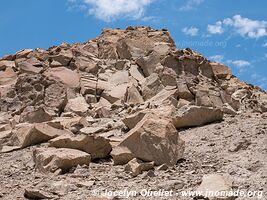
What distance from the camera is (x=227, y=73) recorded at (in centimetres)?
2236

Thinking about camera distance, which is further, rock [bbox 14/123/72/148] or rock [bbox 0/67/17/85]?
rock [bbox 0/67/17/85]

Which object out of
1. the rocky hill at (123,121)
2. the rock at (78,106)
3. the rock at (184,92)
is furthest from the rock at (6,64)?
the rock at (184,92)

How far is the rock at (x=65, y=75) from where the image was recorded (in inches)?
771

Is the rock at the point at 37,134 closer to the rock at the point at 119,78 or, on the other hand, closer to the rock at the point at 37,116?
the rock at the point at 37,116

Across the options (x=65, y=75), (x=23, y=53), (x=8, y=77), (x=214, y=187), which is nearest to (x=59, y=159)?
(x=214, y=187)

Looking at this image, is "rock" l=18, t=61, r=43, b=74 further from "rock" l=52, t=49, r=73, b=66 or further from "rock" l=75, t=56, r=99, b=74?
"rock" l=75, t=56, r=99, b=74

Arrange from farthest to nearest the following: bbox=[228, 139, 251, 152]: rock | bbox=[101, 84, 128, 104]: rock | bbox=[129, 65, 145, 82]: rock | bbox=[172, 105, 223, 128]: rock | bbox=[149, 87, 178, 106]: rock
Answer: bbox=[129, 65, 145, 82]: rock < bbox=[101, 84, 128, 104]: rock < bbox=[149, 87, 178, 106]: rock < bbox=[172, 105, 223, 128]: rock < bbox=[228, 139, 251, 152]: rock

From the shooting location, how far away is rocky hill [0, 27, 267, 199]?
9.79m

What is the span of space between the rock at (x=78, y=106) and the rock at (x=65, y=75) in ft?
2.85

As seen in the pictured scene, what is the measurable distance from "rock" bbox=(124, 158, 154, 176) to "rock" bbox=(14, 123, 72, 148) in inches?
156

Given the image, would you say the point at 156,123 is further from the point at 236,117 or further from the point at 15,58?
the point at 15,58

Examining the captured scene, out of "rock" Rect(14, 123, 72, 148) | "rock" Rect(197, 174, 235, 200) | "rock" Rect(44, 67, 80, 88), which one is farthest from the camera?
"rock" Rect(44, 67, 80, 88)

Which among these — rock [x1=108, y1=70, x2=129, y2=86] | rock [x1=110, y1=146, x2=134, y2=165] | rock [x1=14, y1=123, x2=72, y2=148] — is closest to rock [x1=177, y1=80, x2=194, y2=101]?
rock [x1=108, y1=70, x2=129, y2=86]

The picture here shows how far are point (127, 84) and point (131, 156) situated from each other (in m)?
9.10
